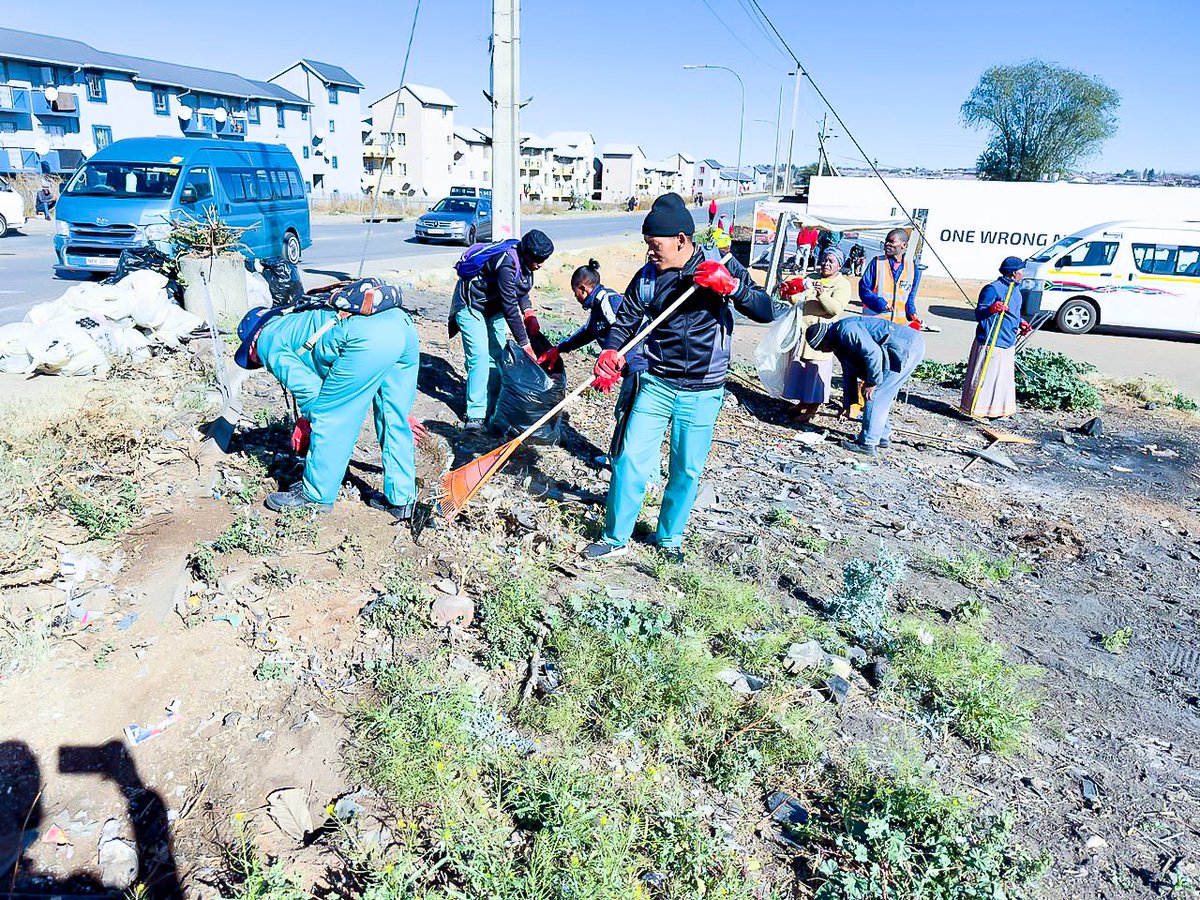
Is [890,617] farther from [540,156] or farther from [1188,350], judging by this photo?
[540,156]

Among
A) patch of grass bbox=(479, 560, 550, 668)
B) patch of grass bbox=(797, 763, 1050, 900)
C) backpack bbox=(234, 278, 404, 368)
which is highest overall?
backpack bbox=(234, 278, 404, 368)

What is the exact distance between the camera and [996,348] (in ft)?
25.1

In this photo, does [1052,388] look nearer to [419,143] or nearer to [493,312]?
[493,312]

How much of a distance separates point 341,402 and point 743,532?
2625mm

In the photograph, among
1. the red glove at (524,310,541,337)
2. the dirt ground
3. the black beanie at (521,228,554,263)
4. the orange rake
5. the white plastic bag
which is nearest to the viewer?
the dirt ground

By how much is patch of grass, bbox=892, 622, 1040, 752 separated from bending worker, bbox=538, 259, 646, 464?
1845mm

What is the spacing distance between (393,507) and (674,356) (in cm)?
191

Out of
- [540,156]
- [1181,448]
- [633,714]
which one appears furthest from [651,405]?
[540,156]

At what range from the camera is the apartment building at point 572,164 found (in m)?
77.9

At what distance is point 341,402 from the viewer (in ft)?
13.4

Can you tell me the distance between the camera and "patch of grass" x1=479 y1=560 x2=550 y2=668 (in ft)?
11.4

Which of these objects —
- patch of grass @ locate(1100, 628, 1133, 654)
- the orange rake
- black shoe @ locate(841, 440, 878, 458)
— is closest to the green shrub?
black shoe @ locate(841, 440, 878, 458)

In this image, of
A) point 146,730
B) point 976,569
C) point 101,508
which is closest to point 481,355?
point 101,508

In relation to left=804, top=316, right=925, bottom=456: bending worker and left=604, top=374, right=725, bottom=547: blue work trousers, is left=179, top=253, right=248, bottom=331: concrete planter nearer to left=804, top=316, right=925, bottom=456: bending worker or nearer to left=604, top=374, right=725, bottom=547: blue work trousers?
left=604, top=374, right=725, bottom=547: blue work trousers
